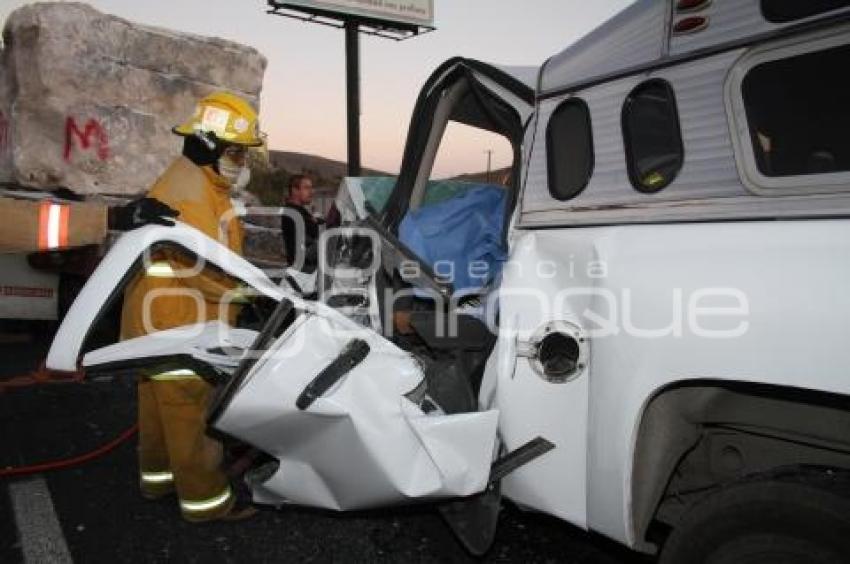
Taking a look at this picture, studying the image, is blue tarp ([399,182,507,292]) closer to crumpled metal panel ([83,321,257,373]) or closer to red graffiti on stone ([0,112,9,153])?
crumpled metal panel ([83,321,257,373])

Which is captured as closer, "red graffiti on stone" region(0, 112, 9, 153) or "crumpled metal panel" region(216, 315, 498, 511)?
"crumpled metal panel" region(216, 315, 498, 511)

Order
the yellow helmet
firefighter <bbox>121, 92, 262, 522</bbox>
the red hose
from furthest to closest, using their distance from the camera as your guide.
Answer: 1. the red hose
2. the yellow helmet
3. firefighter <bbox>121, 92, 262, 522</bbox>

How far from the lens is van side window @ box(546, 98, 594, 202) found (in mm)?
2309

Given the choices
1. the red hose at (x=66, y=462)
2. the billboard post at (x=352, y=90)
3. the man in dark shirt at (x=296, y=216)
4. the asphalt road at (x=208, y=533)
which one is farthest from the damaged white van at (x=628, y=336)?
the billboard post at (x=352, y=90)

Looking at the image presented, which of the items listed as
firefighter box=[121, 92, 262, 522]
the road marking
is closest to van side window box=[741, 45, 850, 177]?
firefighter box=[121, 92, 262, 522]

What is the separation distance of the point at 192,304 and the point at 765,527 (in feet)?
8.65

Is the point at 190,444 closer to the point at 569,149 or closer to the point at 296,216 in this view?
the point at 569,149

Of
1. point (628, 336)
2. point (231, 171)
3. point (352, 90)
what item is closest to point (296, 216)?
point (231, 171)

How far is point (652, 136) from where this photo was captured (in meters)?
2.11

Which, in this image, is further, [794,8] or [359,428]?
[359,428]

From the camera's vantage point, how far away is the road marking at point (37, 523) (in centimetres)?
283

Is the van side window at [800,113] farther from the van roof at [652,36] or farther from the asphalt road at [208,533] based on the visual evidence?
the asphalt road at [208,533]

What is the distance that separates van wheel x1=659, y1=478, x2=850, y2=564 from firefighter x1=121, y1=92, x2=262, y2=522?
2.23 m

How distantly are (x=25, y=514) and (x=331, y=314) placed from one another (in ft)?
6.98
